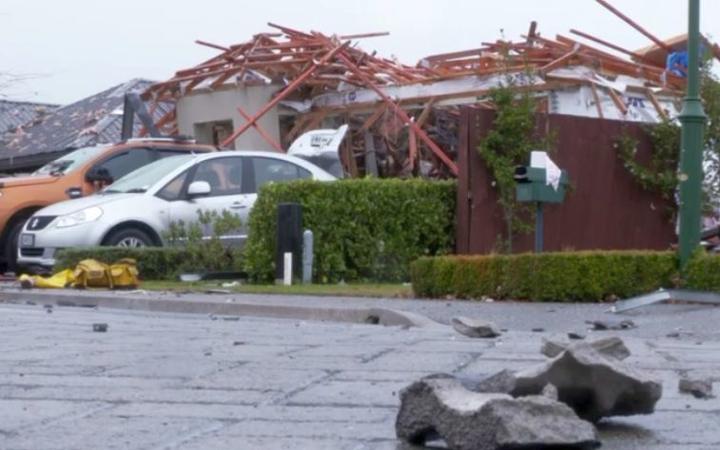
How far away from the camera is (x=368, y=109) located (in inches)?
894

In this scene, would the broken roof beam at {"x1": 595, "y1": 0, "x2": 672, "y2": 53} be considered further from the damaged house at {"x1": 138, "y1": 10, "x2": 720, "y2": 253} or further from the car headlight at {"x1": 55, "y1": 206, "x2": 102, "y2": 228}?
the car headlight at {"x1": 55, "y1": 206, "x2": 102, "y2": 228}

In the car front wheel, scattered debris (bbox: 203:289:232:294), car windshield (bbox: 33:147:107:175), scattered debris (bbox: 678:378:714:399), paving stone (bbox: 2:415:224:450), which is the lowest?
paving stone (bbox: 2:415:224:450)

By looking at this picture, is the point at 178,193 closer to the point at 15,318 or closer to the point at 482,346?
the point at 15,318

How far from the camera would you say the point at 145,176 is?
58.4 feet

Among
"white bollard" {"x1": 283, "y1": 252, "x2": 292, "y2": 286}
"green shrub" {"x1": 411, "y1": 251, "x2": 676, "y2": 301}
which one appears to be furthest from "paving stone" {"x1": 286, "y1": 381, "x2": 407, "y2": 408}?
"white bollard" {"x1": 283, "y1": 252, "x2": 292, "y2": 286}

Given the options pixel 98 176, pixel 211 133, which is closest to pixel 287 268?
pixel 98 176

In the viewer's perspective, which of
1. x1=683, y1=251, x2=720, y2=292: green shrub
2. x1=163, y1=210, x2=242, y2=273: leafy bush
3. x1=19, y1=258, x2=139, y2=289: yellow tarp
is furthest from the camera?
x1=163, y1=210, x2=242, y2=273: leafy bush

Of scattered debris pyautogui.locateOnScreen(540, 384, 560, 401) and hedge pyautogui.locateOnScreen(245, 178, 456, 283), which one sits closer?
scattered debris pyautogui.locateOnScreen(540, 384, 560, 401)

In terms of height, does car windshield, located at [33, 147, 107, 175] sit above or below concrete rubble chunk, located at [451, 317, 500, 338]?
above

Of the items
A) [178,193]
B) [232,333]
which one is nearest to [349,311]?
[232,333]

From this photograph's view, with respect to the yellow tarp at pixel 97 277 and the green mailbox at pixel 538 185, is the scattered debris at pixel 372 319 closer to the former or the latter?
the green mailbox at pixel 538 185

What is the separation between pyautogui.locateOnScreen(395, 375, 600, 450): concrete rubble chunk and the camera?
14.9ft

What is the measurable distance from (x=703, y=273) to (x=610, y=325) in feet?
7.70

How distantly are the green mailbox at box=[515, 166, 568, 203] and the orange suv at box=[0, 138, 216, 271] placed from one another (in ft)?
20.1
